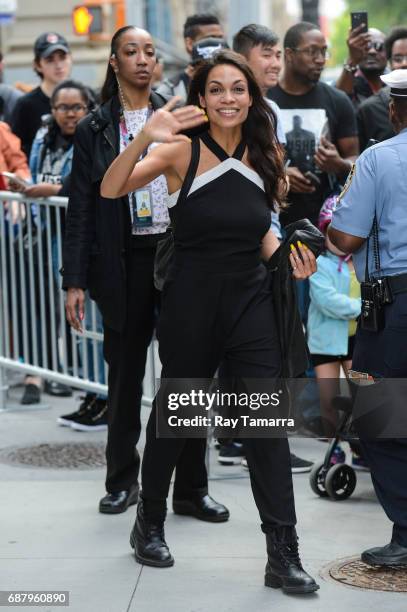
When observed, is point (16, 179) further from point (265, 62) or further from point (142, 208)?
point (142, 208)

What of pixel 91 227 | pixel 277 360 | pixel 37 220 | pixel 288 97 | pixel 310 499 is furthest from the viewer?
pixel 37 220

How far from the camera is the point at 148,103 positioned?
6.45m

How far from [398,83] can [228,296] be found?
1.14 m

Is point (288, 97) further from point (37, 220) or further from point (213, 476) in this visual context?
point (213, 476)

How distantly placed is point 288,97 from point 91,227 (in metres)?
2.13

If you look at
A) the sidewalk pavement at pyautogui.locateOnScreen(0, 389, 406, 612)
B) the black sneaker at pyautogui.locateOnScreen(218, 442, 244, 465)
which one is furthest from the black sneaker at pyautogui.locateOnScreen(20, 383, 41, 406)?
the black sneaker at pyautogui.locateOnScreen(218, 442, 244, 465)

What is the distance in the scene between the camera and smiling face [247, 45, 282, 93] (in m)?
7.48

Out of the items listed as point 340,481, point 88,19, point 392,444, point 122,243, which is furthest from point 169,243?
point 88,19

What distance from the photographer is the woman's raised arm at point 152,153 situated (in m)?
5.14

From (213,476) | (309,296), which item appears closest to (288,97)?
(309,296)

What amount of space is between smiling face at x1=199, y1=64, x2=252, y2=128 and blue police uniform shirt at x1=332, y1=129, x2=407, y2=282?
1.90 ft

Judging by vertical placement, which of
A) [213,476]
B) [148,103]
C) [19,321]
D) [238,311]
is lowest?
[213,476]

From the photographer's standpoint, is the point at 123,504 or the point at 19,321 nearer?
the point at 123,504

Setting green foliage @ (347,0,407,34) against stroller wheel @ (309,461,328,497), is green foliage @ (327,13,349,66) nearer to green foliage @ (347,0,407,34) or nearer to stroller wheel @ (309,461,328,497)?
green foliage @ (347,0,407,34)
